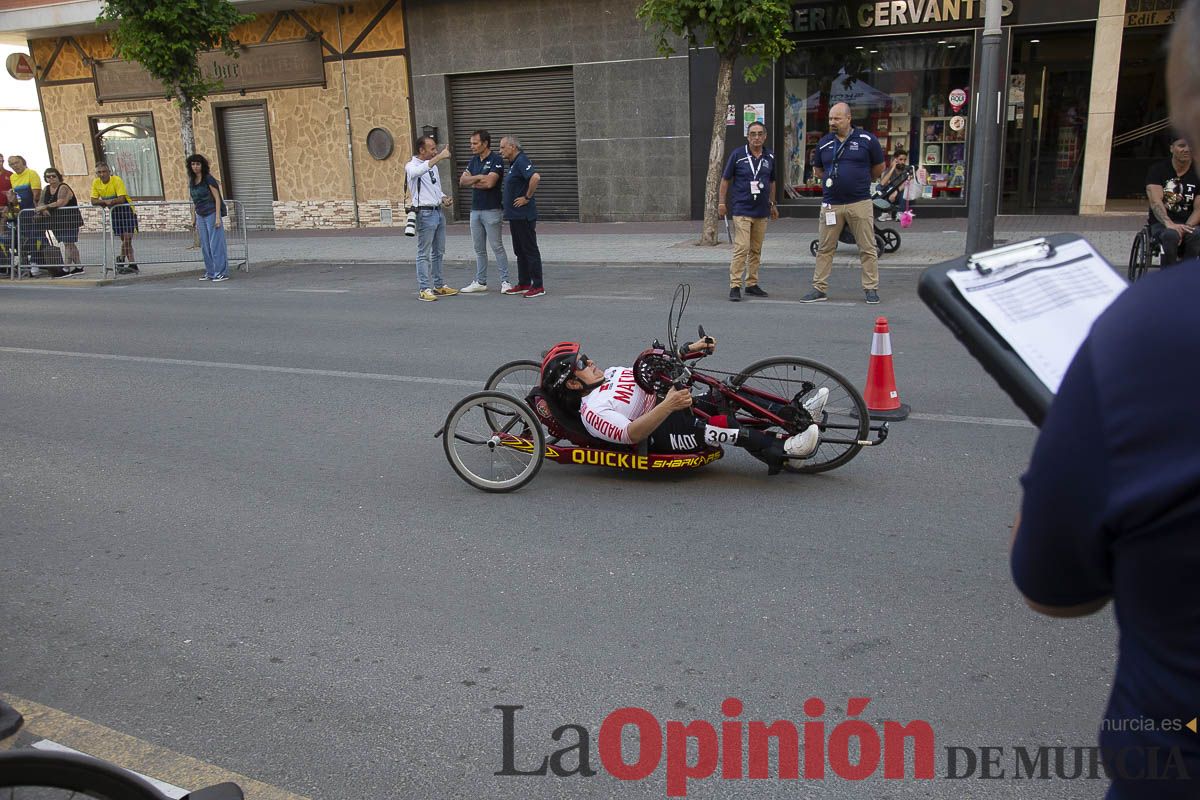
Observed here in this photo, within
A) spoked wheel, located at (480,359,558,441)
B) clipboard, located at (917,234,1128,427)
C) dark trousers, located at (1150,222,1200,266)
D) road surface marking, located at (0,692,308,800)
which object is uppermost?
clipboard, located at (917,234,1128,427)

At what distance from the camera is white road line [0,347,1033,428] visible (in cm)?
644

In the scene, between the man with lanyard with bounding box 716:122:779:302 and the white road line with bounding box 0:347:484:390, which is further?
the man with lanyard with bounding box 716:122:779:302

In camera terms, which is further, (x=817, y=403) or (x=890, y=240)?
(x=890, y=240)

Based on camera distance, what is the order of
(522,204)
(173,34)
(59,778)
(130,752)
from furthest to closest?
1. (173,34)
2. (522,204)
3. (130,752)
4. (59,778)

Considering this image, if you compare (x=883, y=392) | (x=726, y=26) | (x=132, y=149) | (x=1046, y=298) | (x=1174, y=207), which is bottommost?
(x=883, y=392)

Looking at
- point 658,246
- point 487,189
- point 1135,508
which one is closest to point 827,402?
point 1135,508

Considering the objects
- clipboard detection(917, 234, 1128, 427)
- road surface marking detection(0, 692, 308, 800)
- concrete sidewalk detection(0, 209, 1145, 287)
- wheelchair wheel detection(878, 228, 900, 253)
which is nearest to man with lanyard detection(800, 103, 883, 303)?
concrete sidewalk detection(0, 209, 1145, 287)

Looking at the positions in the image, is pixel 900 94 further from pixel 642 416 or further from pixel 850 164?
pixel 642 416

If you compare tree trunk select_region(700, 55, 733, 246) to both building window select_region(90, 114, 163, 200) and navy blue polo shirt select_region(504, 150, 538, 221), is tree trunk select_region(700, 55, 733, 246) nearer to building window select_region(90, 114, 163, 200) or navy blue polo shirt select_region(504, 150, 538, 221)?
navy blue polo shirt select_region(504, 150, 538, 221)

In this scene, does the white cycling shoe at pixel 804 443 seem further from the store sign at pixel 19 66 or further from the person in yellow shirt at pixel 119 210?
the store sign at pixel 19 66

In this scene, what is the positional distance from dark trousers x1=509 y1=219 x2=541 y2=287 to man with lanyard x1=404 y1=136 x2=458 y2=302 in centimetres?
101

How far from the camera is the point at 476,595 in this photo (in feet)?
14.3

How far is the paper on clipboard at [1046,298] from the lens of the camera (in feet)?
4.94

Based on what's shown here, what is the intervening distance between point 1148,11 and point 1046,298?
18.6 meters
